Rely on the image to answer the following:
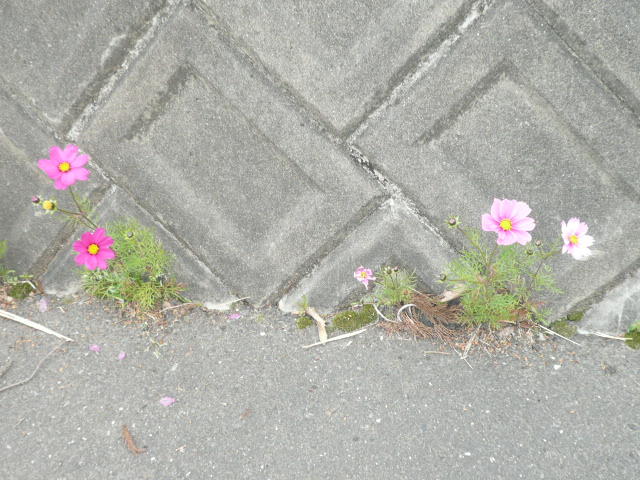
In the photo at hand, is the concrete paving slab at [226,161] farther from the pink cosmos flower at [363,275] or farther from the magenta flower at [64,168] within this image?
the magenta flower at [64,168]

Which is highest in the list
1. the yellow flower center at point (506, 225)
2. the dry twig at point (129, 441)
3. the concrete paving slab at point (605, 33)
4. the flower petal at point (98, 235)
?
the concrete paving slab at point (605, 33)

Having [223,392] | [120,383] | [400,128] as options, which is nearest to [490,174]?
[400,128]

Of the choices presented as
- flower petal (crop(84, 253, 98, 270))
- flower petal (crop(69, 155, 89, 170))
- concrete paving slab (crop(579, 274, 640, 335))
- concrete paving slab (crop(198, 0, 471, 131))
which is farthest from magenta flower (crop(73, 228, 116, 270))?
concrete paving slab (crop(579, 274, 640, 335))

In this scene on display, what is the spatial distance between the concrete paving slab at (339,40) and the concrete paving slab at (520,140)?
0.09m

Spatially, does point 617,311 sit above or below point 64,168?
above

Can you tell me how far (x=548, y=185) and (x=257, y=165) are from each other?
3.50 feet

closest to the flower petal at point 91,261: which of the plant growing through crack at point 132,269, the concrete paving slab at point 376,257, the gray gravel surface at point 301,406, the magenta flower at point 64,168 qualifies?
the plant growing through crack at point 132,269

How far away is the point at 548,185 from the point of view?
1.57 m

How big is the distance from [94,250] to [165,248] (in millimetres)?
334

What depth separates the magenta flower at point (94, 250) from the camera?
4.82 feet

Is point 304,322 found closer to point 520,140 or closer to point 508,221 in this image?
point 508,221

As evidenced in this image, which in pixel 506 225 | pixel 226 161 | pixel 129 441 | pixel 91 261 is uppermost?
pixel 506 225

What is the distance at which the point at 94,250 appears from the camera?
1.49 meters

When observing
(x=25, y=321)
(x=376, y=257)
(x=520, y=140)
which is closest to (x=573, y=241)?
(x=520, y=140)
